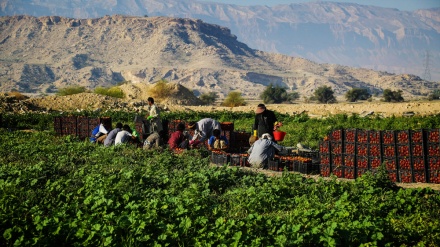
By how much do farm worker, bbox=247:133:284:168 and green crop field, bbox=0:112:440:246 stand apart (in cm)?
117

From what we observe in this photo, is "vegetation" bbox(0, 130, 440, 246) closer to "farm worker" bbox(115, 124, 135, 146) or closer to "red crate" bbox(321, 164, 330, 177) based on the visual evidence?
"red crate" bbox(321, 164, 330, 177)

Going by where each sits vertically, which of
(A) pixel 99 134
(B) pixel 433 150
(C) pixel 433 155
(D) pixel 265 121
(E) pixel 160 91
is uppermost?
(E) pixel 160 91

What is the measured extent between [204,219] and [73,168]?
Answer: 614cm

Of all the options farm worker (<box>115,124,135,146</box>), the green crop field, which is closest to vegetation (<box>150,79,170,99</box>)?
farm worker (<box>115,124,135,146</box>)

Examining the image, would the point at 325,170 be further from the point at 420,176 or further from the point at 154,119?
the point at 154,119

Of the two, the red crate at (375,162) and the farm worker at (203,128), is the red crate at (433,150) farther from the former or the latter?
the farm worker at (203,128)

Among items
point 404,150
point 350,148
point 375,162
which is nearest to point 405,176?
point 404,150

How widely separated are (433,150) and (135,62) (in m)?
165

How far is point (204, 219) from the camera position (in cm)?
756

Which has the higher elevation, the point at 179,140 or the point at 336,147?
the point at 179,140

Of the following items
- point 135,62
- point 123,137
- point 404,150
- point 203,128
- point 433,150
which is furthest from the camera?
point 135,62

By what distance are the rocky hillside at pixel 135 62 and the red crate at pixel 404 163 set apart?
13075 cm

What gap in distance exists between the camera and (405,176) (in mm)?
12438

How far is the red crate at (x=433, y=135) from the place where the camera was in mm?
12086
